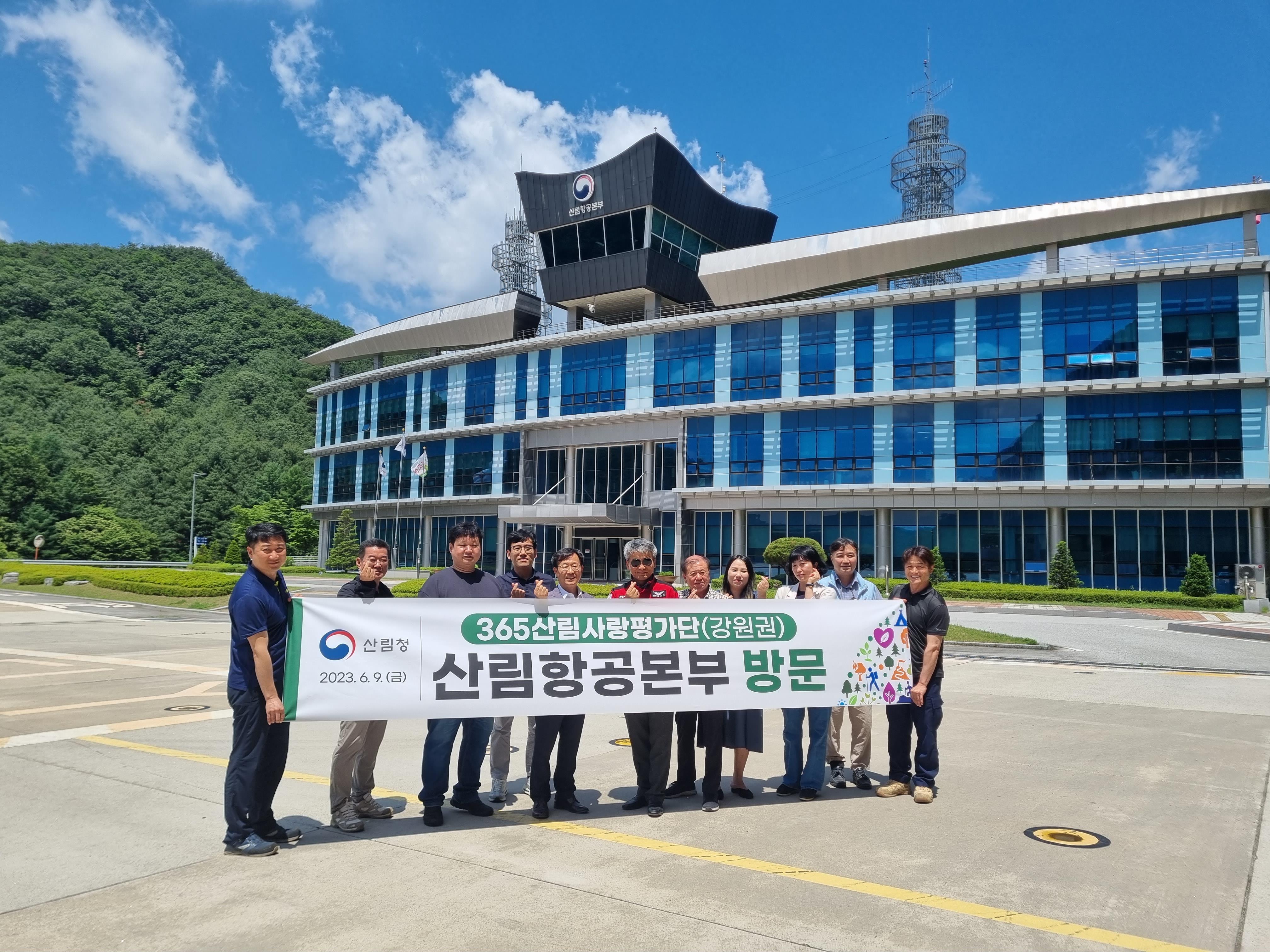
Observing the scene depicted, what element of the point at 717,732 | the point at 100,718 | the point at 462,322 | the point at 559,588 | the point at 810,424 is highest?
the point at 462,322

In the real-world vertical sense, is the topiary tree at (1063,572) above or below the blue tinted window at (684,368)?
below

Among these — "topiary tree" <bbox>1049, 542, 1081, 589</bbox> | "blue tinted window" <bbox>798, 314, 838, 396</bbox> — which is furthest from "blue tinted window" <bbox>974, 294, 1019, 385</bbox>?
"topiary tree" <bbox>1049, 542, 1081, 589</bbox>

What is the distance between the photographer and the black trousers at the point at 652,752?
6.52 m

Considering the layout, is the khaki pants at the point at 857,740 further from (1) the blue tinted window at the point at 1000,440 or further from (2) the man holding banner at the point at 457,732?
(1) the blue tinted window at the point at 1000,440

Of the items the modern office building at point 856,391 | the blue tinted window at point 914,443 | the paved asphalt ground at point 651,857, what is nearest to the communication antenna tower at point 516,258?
the modern office building at point 856,391

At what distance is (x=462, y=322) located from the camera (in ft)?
185

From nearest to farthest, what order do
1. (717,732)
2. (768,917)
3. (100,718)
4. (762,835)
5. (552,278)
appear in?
(768,917), (762,835), (717,732), (100,718), (552,278)

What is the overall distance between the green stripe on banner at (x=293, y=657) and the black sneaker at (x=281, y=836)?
0.70 m

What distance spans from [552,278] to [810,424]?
18304mm

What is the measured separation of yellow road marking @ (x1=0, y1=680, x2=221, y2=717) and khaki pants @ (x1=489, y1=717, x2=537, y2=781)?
21.5 feet

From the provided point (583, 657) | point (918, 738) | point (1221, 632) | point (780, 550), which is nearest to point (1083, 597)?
point (1221, 632)

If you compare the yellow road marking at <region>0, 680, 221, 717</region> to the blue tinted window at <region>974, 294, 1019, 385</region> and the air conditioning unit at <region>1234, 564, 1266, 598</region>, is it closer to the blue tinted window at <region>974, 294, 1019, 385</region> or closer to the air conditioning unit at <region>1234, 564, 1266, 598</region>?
the air conditioning unit at <region>1234, 564, 1266, 598</region>

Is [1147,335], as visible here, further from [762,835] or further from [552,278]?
[762,835]

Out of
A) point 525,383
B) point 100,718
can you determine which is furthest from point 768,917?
point 525,383
